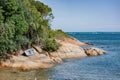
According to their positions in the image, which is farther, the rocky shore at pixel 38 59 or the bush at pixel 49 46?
the bush at pixel 49 46

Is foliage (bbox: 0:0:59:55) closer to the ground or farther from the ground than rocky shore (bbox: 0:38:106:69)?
farther from the ground

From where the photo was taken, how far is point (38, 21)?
57438 mm

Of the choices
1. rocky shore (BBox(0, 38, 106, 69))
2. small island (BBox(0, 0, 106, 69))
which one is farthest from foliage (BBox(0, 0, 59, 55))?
rocky shore (BBox(0, 38, 106, 69))

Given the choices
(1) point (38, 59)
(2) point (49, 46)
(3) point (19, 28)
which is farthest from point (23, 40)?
(2) point (49, 46)

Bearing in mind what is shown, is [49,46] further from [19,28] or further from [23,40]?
[19,28]

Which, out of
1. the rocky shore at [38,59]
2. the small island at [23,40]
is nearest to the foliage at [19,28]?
the small island at [23,40]

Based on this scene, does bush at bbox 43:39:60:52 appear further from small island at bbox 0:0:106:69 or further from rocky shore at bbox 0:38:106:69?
rocky shore at bbox 0:38:106:69

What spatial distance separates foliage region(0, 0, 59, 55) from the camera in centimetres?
4550

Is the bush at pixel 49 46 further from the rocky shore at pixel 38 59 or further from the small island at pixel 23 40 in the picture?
the rocky shore at pixel 38 59

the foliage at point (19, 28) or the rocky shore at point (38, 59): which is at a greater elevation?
the foliage at point (19, 28)

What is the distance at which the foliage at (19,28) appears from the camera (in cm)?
4550

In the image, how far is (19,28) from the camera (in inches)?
1913

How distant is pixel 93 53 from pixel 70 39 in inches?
1454

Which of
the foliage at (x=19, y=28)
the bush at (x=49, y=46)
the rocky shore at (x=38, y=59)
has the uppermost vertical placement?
the foliage at (x=19, y=28)
